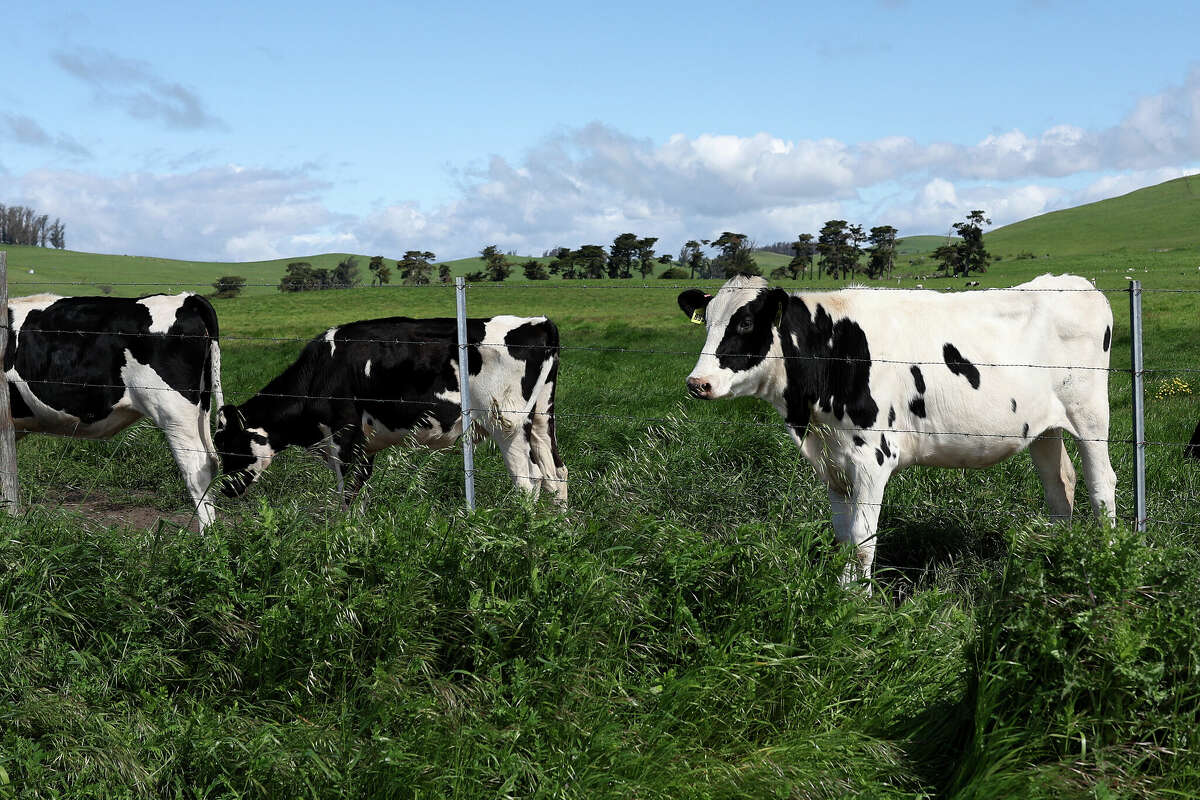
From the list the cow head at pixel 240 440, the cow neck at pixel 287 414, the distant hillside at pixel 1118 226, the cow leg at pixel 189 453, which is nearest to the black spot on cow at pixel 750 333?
the cow neck at pixel 287 414

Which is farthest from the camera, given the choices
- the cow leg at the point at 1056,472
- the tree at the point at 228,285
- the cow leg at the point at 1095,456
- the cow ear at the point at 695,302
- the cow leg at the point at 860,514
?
the tree at the point at 228,285

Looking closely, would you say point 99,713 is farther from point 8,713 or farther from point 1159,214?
point 1159,214

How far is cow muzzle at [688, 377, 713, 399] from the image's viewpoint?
19.7 ft

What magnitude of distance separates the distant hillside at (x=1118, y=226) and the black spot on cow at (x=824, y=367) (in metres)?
86.1

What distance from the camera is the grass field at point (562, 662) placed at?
3328 mm

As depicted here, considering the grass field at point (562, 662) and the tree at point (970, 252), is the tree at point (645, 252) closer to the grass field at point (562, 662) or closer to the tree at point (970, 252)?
the tree at point (970, 252)

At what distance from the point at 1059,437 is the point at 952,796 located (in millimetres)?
4055

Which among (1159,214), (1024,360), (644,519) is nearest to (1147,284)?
(1024,360)

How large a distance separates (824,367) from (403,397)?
3788mm

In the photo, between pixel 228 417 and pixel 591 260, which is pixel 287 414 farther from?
pixel 591 260

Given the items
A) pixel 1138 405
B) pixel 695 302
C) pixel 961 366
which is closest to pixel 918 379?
pixel 961 366

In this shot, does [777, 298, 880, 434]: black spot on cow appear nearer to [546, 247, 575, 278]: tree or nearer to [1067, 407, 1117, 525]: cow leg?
[1067, 407, 1117, 525]: cow leg

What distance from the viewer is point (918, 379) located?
6191 millimetres

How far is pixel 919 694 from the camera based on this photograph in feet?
12.8
